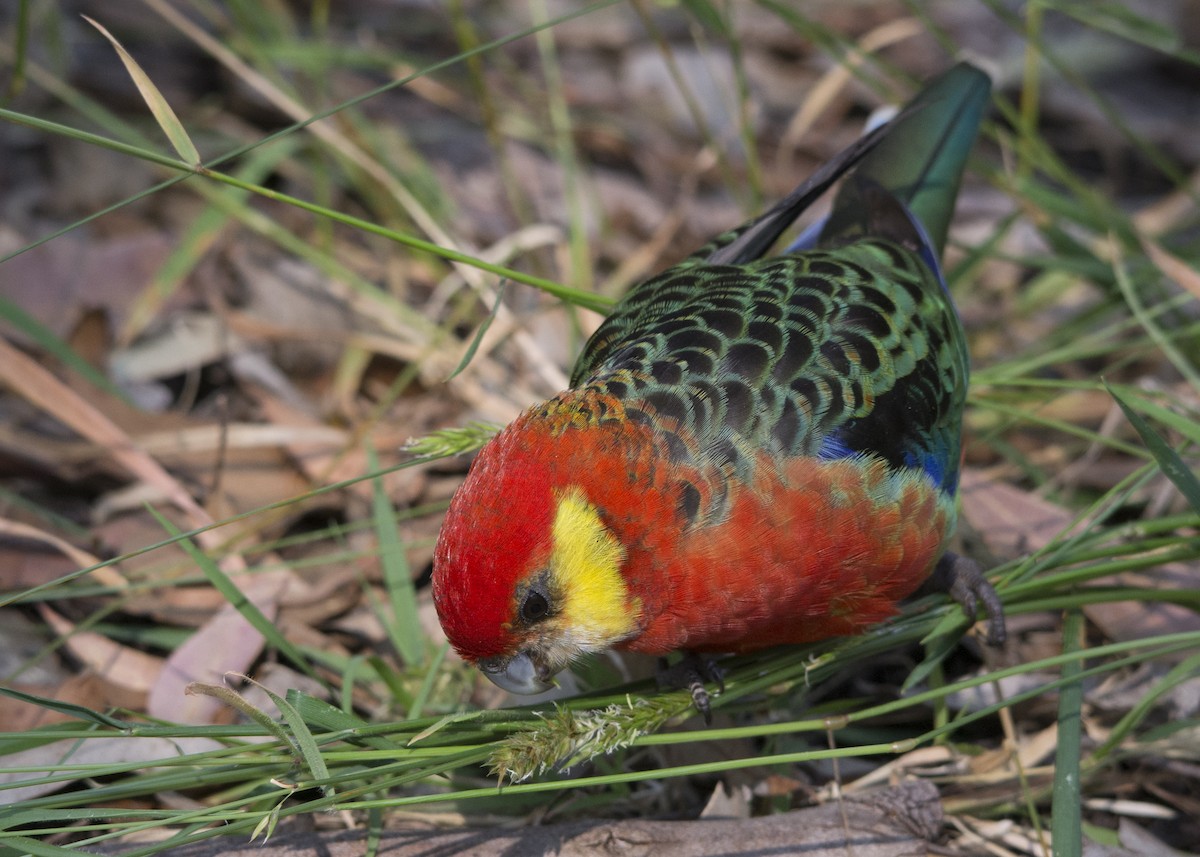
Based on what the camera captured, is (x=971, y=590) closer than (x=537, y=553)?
No

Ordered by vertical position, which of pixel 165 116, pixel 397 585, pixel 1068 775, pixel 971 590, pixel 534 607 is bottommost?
pixel 1068 775

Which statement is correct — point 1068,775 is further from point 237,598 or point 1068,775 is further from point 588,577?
point 237,598

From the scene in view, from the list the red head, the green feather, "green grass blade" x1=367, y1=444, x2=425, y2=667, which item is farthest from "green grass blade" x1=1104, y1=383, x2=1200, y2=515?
"green grass blade" x1=367, y1=444, x2=425, y2=667

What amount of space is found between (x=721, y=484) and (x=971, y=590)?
36.8 inches

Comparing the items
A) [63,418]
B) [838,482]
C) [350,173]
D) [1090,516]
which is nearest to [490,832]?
[838,482]

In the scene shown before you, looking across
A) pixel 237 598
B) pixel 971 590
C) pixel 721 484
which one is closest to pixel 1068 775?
pixel 971 590

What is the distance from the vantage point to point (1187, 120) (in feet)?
20.3

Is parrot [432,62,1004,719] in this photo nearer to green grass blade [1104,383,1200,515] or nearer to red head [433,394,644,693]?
red head [433,394,644,693]

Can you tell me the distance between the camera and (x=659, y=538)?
2.40 m

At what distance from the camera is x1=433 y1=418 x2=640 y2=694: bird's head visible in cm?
221

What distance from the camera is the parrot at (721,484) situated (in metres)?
2.29

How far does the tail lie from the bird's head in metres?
1.73

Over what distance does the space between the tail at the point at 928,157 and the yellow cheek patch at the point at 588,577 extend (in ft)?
5.67

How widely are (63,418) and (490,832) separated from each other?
2.06 meters
